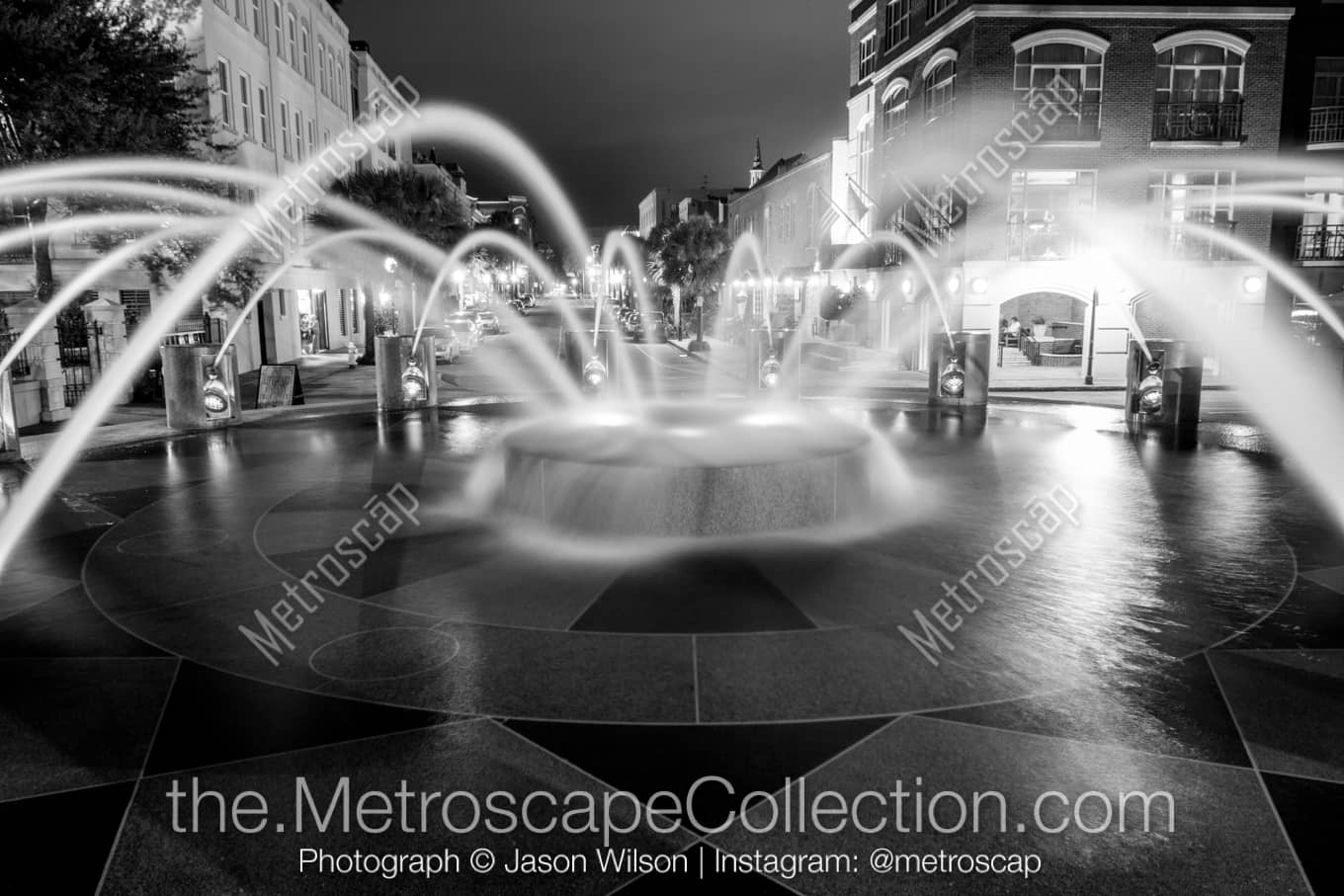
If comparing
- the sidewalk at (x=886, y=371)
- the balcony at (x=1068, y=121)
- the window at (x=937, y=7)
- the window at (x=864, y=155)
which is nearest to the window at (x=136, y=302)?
the sidewalk at (x=886, y=371)

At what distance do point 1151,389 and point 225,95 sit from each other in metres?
29.5

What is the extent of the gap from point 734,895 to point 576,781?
121 centimetres

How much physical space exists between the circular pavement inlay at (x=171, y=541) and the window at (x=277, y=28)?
33.1m

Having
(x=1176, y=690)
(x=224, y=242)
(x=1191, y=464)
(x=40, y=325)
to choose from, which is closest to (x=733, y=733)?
(x=1176, y=690)

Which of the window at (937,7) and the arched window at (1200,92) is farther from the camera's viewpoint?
the window at (937,7)

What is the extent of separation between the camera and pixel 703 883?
4.28 m

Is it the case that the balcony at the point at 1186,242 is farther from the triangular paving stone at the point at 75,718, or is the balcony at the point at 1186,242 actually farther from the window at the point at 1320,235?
the triangular paving stone at the point at 75,718

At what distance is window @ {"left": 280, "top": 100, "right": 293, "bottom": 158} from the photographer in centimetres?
3847

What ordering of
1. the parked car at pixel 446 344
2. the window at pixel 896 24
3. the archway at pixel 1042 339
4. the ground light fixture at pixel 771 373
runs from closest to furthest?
the ground light fixture at pixel 771 373 < the archway at pixel 1042 339 < the parked car at pixel 446 344 < the window at pixel 896 24

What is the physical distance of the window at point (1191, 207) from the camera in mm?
32594

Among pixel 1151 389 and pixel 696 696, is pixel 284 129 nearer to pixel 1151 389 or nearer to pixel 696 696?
pixel 1151 389

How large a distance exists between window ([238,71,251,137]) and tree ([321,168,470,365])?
5383mm

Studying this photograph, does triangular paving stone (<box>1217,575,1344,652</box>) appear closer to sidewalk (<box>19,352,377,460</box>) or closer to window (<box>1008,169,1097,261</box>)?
sidewalk (<box>19,352,377,460</box>)

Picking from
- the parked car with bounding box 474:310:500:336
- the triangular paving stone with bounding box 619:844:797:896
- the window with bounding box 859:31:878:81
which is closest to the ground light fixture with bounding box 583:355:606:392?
the triangular paving stone with bounding box 619:844:797:896
